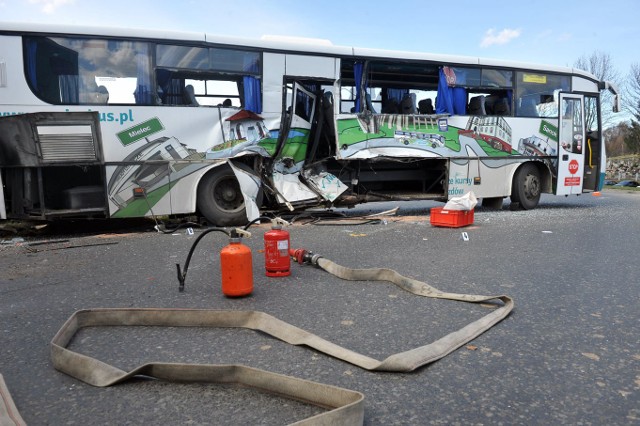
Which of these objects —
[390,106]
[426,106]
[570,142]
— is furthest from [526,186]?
[390,106]

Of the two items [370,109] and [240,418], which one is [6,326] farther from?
[370,109]

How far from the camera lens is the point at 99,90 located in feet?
22.7

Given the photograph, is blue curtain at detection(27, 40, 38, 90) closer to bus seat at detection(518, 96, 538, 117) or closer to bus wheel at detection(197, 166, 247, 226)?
bus wheel at detection(197, 166, 247, 226)

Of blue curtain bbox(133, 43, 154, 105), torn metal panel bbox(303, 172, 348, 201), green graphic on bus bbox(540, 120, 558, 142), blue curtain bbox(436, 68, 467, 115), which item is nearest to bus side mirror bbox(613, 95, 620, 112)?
green graphic on bus bbox(540, 120, 558, 142)

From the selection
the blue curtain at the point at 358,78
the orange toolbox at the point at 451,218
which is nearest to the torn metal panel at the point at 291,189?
the blue curtain at the point at 358,78

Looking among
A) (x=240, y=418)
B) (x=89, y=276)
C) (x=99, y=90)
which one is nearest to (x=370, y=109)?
(x=99, y=90)

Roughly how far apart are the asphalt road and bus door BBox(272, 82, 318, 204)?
108 inches

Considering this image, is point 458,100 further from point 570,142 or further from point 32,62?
point 32,62

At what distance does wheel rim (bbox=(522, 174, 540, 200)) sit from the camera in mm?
10188

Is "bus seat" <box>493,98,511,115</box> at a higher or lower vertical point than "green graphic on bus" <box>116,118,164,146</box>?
higher

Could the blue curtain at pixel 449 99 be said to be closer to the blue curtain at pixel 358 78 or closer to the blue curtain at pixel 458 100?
the blue curtain at pixel 458 100

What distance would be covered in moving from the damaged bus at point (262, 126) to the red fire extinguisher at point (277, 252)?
11.1 ft

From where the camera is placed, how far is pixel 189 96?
7.59 metres

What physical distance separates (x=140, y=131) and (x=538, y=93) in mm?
8476
